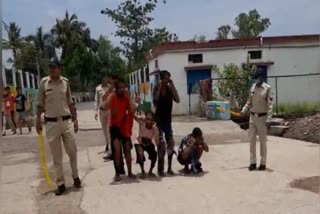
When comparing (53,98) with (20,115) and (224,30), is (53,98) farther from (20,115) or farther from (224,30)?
(224,30)

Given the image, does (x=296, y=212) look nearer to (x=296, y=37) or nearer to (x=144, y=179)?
(x=144, y=179)

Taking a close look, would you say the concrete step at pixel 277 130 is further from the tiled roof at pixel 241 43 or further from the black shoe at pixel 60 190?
the tiled roof at pixel 241 43

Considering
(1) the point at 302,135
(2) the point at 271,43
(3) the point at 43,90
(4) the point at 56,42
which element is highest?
(4) the point at 56,42

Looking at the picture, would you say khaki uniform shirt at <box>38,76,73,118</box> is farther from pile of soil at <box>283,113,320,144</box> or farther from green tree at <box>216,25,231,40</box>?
green tree at <box>216,25,231,40</box>

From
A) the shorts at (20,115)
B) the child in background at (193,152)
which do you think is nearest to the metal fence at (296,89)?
the shorts at (20,115)

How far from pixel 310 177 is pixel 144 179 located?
8.39 feet

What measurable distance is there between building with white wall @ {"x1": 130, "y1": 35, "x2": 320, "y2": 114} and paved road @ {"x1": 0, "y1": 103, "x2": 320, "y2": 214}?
14.9m

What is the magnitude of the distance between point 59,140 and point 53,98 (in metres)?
0.62

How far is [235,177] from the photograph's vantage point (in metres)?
7.48

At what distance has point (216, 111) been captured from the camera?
18.7m

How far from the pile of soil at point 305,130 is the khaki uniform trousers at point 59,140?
719cm

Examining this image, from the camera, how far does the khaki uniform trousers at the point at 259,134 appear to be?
7996 mm

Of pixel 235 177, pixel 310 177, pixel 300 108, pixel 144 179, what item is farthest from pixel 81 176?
pixel 300 108

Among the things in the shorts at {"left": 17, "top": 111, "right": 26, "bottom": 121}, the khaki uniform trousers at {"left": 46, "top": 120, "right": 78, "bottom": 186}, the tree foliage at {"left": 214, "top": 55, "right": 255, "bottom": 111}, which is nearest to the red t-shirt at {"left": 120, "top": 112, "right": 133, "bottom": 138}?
the khaki uniform trousers at {"left": 46, "top": 120, "right": 78, "bottom": 186}
